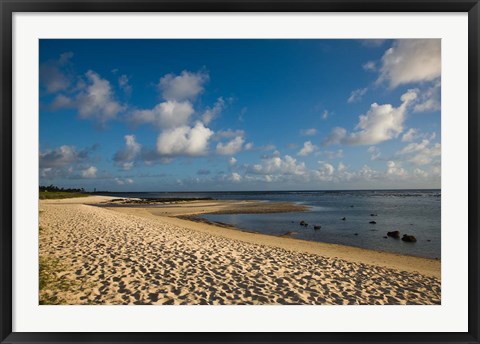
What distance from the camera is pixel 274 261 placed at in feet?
27.4

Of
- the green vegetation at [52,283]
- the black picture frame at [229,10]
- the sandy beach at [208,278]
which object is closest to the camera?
the black picture frame at [229,10]

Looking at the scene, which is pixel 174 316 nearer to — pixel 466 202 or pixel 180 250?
pixel 466 202

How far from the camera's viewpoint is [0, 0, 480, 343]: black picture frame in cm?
368

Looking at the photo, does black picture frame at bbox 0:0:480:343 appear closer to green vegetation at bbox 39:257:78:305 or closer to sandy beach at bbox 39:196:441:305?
green vegetation at bbox 39:257:78:305

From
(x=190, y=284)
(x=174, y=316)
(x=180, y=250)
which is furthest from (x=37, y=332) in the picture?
(x=180, y=250)

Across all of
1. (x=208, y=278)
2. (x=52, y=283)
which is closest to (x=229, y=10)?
(x=208, y=278)

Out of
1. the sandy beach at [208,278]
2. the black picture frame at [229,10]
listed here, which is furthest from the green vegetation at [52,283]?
the black picture frame at [229,10]

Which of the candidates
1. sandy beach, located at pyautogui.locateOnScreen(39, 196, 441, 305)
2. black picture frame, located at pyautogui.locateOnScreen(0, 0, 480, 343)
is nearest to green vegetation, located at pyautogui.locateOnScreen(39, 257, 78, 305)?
sandy beach, located at pyautogui.locateOnScreen(39, 196, 441, 305)

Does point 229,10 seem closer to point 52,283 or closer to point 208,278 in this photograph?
point 208,278

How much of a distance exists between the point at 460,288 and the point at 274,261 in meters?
4.91

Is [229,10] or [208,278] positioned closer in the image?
[229,10]

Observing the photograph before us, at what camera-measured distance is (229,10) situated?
3869mm

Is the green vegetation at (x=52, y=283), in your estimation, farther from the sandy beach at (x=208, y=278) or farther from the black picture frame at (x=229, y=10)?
the black picture frame at (x=229, y=10)

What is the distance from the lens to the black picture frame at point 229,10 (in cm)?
368
